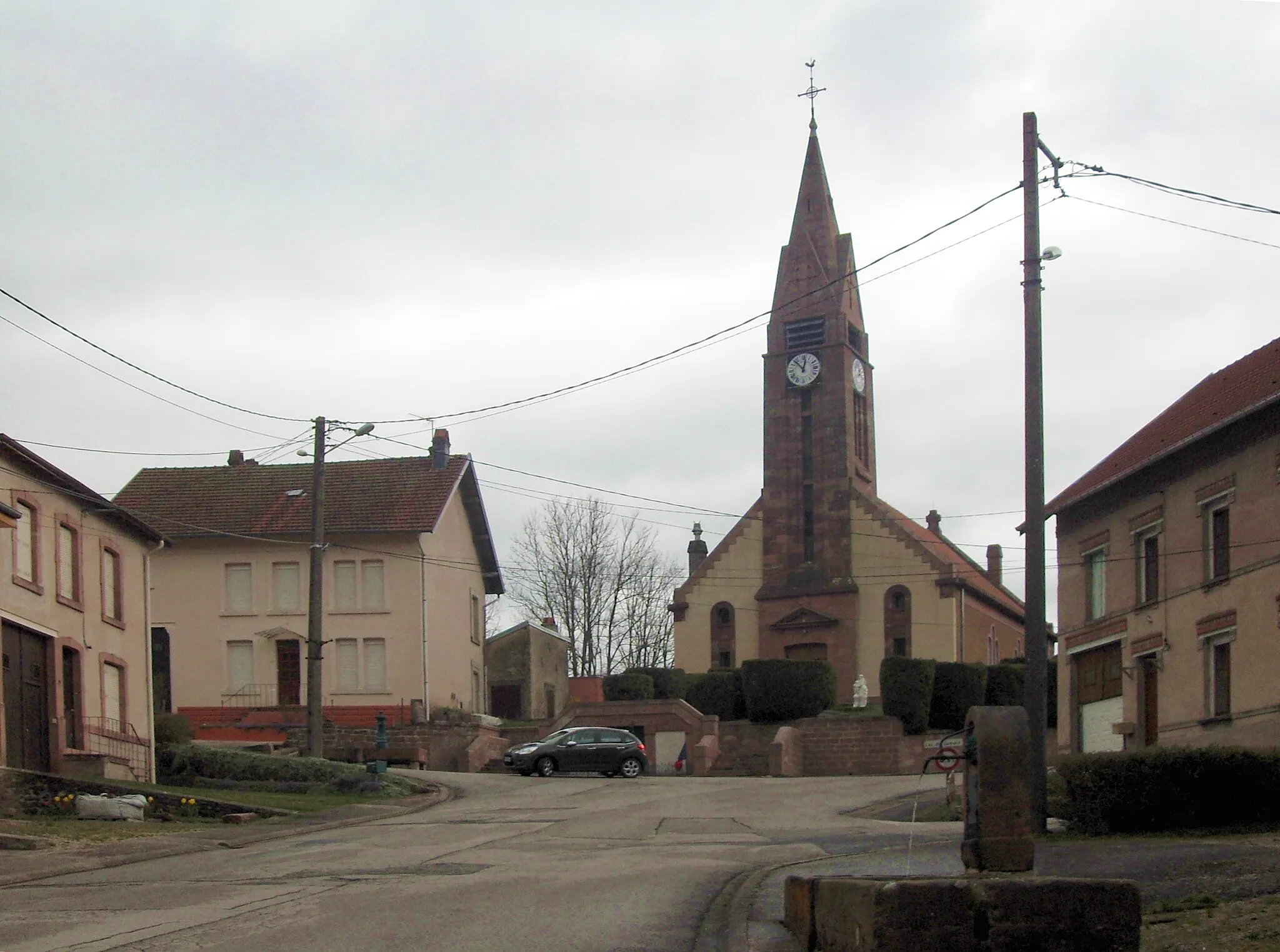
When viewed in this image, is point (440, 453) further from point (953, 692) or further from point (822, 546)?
point (953, 692)

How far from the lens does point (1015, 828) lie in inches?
388

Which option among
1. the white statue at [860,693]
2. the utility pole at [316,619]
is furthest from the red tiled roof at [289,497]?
the white statue at [860,693]

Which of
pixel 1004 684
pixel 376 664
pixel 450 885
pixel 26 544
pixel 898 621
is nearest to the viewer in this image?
pixel 450 885

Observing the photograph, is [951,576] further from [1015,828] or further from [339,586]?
[1015,828]

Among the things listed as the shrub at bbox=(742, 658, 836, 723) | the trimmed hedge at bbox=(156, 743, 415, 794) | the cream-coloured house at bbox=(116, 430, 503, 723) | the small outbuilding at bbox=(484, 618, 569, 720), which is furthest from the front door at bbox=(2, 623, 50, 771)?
the small outbuilding at bbox=(484, 618, 569, 720)

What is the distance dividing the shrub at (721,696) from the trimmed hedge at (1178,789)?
29292 mm

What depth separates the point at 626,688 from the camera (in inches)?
1734

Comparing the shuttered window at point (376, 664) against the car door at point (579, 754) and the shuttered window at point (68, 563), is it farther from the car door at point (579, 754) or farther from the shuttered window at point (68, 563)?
the shuttered window at point (68, 563)

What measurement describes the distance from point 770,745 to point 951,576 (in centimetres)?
1695

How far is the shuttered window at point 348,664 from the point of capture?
46.2 metres

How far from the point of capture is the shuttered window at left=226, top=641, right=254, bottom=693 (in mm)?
46656

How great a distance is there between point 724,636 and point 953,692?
14897 millimetres

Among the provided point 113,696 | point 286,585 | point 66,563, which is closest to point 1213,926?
point 66,563

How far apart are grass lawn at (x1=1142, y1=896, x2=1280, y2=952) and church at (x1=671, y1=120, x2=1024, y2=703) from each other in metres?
43.9
